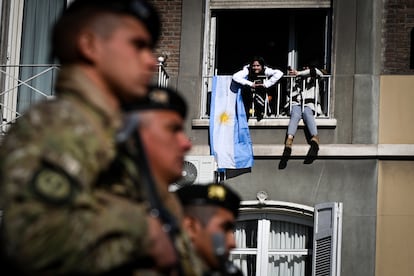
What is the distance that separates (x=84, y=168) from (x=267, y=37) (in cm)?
1468

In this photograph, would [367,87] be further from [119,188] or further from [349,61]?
[119,188]

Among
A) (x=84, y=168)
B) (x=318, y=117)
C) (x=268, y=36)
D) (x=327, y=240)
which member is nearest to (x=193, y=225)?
(x=84, y=168)

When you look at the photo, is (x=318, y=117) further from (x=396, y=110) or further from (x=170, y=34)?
(x=170, y=34)

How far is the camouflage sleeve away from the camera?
2.85 m

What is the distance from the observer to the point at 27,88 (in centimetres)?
1719

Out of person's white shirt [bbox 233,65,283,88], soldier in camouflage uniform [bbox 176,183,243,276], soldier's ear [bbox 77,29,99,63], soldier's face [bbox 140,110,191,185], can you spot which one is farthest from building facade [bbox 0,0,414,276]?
soldier's ear [bbox 77,29,99,63]

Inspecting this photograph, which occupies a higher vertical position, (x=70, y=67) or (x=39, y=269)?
(x=70, y=67)

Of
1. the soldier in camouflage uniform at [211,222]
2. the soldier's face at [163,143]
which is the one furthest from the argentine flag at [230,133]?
the soldier's face at [163,143]

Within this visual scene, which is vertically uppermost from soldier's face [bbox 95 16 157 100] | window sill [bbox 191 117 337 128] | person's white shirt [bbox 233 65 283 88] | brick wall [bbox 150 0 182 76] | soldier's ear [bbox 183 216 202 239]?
brick wall [bbox 150 0 182 76]

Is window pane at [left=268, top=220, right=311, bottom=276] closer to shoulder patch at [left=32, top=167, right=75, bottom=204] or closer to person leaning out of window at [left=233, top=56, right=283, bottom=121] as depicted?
person leaning out of window at [left=233, top=56, right=283, bottom=121]

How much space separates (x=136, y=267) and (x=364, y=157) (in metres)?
13.5

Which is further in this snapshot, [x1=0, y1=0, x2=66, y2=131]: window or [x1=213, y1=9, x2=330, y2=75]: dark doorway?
[x1=213, y1=9, x2=330, y2=75]: dark doorway

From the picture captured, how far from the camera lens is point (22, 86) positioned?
17.2 m

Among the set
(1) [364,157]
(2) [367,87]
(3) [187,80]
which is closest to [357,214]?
(1) [364,157]
